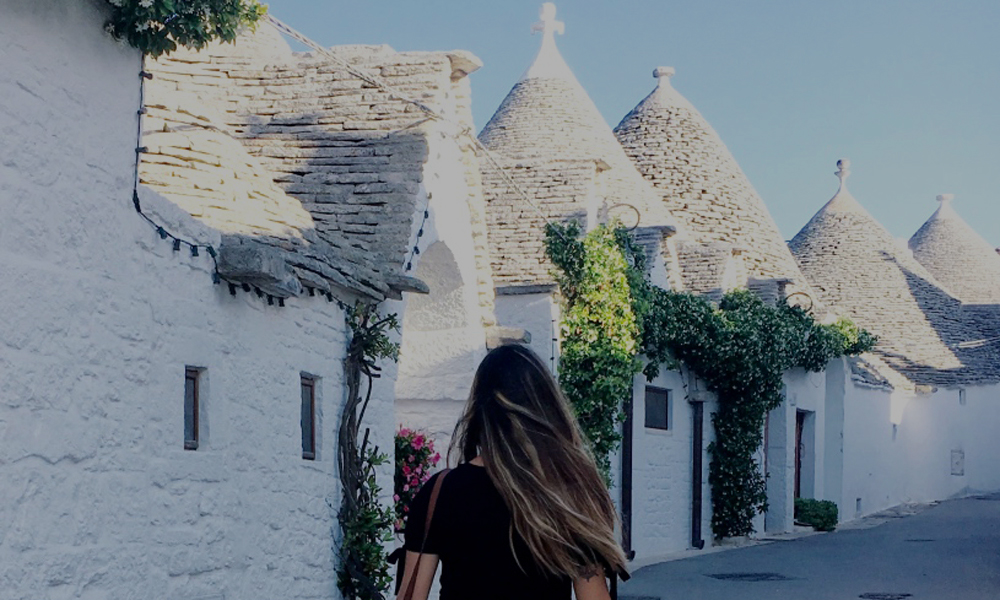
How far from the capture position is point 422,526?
3.79 meters

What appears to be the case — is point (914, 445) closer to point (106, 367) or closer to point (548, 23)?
point (548, 23)

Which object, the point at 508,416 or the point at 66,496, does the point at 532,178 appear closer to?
the point at 66,496

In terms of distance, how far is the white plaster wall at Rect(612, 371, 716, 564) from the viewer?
1898 centimetres

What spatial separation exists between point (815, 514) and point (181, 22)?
70.9 feet

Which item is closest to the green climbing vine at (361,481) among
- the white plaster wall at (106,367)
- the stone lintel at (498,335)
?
the white plaster wall at (106,367)

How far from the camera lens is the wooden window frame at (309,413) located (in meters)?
9.24

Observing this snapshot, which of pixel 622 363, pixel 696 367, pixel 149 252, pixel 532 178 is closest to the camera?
pixel 149 252

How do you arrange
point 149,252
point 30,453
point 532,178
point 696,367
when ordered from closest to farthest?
point 30,453, point 149,252, point 532,178, point 696,367

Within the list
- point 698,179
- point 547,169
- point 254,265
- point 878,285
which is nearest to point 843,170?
point 878,285

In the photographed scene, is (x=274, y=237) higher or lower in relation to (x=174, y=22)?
lower

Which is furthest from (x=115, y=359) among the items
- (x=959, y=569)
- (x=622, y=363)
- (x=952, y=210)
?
(x=952, y=210)

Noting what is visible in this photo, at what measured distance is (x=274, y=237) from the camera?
9.01 m

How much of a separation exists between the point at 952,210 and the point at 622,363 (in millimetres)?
36015

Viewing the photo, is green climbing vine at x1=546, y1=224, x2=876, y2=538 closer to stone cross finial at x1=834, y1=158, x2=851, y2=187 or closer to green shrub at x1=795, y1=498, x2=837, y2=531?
green shrub at x1=795, y1=498, x2=837, y2=531
